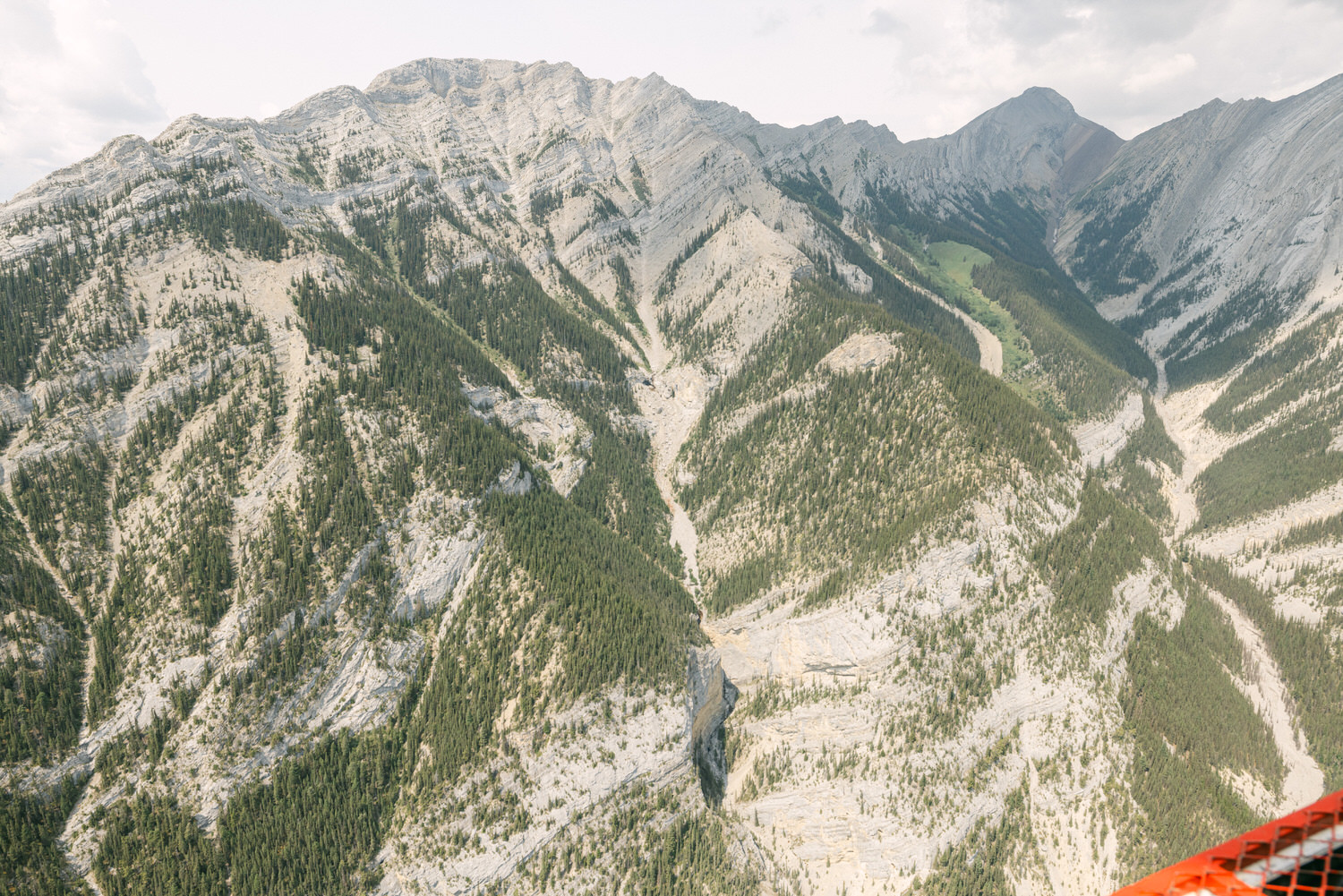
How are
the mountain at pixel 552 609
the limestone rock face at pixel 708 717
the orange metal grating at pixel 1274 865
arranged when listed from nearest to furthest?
the orange metal grating at pixel 1274 865
the mountain at pixel 552 609
the limestone rock face at pixel 708 717

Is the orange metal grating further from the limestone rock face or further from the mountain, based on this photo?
the limestone rock face

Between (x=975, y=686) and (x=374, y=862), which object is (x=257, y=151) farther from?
(x=975, y=686)

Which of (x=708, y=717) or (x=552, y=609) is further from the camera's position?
(x=708, y=717)

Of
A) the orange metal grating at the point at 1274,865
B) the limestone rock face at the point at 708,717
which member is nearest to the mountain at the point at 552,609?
the limestone rock face at the point at 708,717

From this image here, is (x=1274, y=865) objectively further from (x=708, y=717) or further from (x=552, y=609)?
(x=708, y=717)

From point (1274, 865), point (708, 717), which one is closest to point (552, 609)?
point (708, 717)

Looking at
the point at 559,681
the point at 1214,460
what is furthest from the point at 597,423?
the point at 1214,460

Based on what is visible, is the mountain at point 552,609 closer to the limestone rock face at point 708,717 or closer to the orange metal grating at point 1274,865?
the limestone rock face at point 708,717
